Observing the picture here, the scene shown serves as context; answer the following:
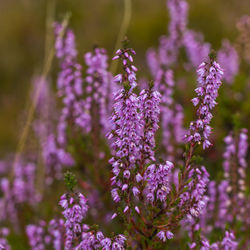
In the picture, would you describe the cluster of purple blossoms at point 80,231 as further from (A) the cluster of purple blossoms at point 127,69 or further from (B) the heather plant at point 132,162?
(A) the cluster of purple blossoms at point 127,69

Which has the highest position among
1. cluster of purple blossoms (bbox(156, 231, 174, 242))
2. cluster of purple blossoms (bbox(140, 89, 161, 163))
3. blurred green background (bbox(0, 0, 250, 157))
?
blurred green background (bbox(0, 0, 250, 157))

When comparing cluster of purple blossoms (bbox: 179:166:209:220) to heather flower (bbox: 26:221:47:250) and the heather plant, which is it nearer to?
the heather plant

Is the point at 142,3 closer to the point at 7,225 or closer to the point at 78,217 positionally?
Answer: the point at 7,225

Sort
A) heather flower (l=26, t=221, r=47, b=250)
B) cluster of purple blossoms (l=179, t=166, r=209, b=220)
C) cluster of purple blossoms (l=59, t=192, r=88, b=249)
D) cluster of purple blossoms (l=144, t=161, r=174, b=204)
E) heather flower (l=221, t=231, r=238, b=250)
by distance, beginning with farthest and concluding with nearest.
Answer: heather flower (l=26, t=221, r=47, b=250) → heather flower (l=221, t=231, r=238, b=250) → cluster of purple blossoms (l=179, t=166, r=209, b=220) → cluster of purple blossoms (l=59, t=192, r=88, b=249) → cluster of purple blossoms (l=144, t=161, r=174, b=204)

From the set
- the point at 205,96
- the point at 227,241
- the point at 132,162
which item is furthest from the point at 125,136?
the point at 227,241

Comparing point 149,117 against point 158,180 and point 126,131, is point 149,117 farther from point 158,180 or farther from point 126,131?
point 158,180

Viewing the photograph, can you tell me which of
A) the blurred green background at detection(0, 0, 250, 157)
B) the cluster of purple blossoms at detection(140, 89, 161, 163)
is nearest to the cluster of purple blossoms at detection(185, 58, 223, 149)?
the cluster of purple blossoms at detection(140, 89, 161, 163)

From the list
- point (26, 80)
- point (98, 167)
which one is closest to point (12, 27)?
point (26, 80)
